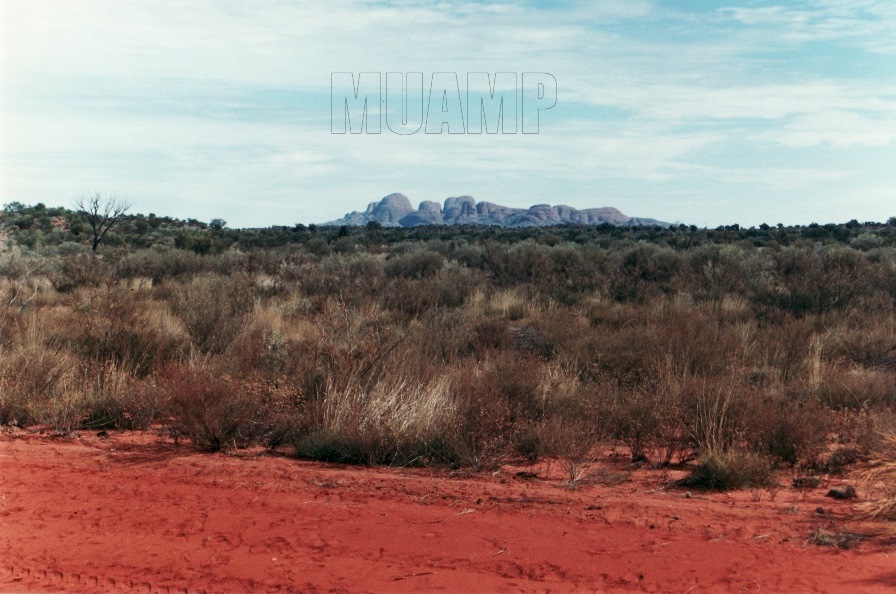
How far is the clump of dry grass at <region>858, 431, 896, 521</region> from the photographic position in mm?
7371

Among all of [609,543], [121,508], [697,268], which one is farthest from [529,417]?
[697,268]

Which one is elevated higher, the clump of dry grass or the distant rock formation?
the distant rock formation

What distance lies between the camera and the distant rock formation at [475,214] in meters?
152

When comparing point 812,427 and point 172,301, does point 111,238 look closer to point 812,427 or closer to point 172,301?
point 172,301

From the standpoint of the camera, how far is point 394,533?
7.26m

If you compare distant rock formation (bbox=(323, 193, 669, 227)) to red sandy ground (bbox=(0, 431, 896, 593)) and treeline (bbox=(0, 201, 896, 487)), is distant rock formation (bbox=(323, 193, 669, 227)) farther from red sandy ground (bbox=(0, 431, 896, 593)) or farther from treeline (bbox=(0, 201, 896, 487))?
red sandy ground (bbox=(0, 431, 896, 593))

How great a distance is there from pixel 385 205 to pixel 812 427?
558 ft

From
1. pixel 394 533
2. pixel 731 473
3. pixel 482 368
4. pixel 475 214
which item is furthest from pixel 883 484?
pixel 475 214

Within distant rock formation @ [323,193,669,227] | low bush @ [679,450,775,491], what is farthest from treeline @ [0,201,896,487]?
distant rock formation @ [323,193,669,227]

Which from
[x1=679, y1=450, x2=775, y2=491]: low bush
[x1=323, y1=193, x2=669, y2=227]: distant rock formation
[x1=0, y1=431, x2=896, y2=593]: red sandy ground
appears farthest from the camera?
[x1=323, y1=193, x2=669, y2=227]: distant rock formation

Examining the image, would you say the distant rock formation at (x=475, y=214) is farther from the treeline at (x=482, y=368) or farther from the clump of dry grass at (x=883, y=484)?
the clump of dry grass at (x=883, y=484)

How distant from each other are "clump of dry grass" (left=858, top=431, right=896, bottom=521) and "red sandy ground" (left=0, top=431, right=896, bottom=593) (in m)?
0.25

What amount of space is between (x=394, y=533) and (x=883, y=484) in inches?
183

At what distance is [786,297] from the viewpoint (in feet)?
65.3
